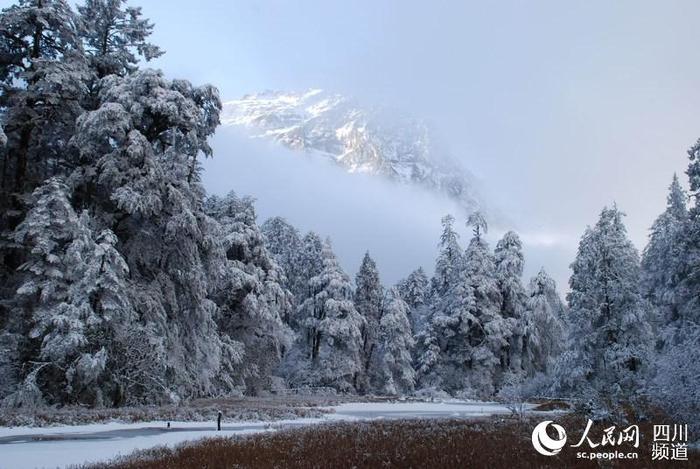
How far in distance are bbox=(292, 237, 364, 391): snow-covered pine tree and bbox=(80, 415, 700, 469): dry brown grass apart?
117ft

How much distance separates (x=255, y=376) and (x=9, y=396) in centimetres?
2189

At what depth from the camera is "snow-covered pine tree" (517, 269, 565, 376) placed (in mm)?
50188

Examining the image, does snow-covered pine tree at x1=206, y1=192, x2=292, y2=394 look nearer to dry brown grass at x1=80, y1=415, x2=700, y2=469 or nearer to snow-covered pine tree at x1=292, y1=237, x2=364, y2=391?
snow-covered pine tree at x1=292, y1=237, x2=364, y2=391

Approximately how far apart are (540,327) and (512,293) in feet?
12.3

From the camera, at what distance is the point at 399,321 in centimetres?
5412

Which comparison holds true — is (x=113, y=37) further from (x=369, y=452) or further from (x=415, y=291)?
(x=415, y=291)

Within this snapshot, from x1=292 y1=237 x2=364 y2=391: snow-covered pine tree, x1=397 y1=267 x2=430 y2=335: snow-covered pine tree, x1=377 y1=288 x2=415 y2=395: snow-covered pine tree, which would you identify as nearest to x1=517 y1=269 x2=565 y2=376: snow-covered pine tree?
x1=377 y1=288 x2=415 y2=395: snow-covered pine tree

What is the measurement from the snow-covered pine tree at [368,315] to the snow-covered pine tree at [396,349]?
1460mm

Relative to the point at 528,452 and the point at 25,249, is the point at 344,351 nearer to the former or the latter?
the point at 25,249

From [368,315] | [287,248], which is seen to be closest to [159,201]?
[368,315]

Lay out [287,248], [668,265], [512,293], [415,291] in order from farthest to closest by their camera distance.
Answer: [415,291], [287,248], [512,293], [668,265]

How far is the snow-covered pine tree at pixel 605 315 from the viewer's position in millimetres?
31062

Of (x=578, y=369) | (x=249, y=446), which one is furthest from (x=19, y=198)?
(x=578, y=369)

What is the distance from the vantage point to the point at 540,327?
5122 cm
